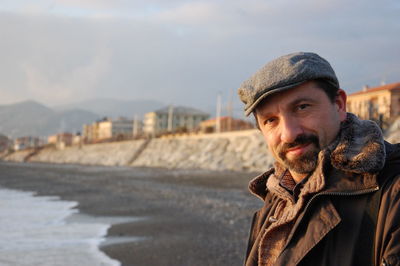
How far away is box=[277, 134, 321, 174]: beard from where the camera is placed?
198 centimetres

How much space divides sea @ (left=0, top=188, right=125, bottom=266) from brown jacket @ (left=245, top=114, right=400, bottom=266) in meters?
5.70

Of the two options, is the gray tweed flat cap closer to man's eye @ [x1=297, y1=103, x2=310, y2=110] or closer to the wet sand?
man's eye @ [x1=297, y1=103, x2=310, y2=110]

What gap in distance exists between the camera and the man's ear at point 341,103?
2039mm

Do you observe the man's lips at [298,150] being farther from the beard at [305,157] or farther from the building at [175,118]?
the building at [175,118]

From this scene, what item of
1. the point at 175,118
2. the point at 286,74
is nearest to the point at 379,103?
the point at 286,74

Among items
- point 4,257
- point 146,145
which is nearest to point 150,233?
point 4,257

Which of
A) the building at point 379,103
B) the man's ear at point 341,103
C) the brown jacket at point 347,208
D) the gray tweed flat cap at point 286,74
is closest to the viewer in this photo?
the brown jacket at point 347,208

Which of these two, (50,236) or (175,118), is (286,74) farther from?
(175,118)

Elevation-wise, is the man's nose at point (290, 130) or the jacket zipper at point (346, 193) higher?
the man's nose at point (290, 130)

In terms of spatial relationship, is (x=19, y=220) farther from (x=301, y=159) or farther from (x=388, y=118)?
(x=388, y=118)

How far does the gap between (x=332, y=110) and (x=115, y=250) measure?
21.8ft

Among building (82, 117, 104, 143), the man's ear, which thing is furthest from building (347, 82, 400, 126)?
building (82, 117, 104, 143)

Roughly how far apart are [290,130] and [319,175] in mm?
239

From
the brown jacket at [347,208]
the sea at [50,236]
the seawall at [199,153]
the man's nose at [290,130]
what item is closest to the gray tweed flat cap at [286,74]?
the man's nose at [290,130]
